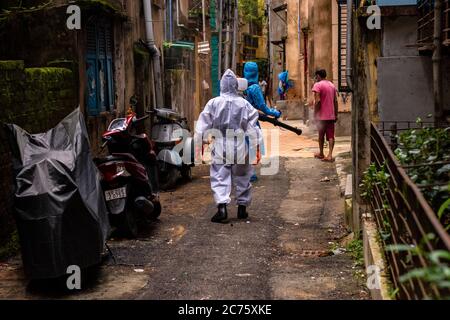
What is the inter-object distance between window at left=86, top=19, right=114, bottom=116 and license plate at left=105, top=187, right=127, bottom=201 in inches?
126

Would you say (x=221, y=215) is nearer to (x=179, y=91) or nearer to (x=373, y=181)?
(x=373, y=181)

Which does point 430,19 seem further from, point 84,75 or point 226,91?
point 84,75

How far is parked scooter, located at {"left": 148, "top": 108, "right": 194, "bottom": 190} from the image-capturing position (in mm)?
10734

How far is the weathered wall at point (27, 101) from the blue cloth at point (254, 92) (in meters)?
3.24

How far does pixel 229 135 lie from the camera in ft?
28.5

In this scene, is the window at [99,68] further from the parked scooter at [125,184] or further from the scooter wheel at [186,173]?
the parked scooter at [125,184]

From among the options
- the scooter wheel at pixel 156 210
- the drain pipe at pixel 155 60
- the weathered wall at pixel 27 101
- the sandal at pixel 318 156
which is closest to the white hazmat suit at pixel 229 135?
the scooter wheel at pixel 156 210

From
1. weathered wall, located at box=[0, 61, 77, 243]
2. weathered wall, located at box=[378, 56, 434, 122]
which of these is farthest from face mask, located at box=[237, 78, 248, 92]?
weathered wall, located at box=[378, 56, 434, 122]

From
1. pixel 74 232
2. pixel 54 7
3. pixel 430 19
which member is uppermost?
pixel 54 7

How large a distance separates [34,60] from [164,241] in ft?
12.4

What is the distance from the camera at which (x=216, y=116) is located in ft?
28.6

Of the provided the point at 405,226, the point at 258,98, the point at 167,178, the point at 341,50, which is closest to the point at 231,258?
A: the point at 405,226
